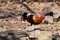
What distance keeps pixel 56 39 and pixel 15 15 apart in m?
2.71

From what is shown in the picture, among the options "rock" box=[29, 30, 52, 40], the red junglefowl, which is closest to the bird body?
the red junglefowl

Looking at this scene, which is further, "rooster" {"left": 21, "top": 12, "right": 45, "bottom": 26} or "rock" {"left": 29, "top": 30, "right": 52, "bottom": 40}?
"rooster" {"left": 21, "top": 12, "right": 45, "bottom": 26}

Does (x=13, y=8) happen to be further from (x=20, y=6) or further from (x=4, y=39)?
(x=4, y=39)

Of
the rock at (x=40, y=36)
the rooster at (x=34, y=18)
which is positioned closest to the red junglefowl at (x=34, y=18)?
the rooster at (x=34, y=18)

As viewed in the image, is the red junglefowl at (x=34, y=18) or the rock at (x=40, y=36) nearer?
the rock at (x=40, y=36)

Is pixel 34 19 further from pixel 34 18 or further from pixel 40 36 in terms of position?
pixel 40 36

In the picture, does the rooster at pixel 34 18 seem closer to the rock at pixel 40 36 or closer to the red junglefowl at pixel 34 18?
the red junglefowl at pixel 34 18

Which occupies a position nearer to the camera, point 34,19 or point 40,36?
point 40,36

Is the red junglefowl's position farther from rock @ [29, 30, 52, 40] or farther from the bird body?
rock @ [29, 30, 52, 40]

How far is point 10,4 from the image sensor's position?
862 cm

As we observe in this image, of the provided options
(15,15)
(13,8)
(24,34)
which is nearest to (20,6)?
(13,8)

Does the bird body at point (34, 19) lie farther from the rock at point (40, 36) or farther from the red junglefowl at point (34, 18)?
the rock at point (40, 36)

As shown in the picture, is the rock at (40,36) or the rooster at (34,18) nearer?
the rock at (40,36)

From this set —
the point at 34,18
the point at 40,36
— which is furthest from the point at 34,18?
the point at 40,36
